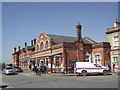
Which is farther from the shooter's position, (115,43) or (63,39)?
(63,39)

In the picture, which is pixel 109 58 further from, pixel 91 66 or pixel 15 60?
pixel 15 60

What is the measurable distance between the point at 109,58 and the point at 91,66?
744 centimetres

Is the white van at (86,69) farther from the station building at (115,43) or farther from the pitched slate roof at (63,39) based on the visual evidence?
the pitched slate roof at (63,39)

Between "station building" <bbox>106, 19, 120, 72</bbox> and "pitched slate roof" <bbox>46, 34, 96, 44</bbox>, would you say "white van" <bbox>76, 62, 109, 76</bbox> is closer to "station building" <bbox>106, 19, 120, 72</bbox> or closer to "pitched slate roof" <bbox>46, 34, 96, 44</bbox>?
"station building" <bbox>106, 19, 120, 72</bbox>

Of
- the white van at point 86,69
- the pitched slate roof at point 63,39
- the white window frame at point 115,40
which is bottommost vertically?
the white van at point 86,69

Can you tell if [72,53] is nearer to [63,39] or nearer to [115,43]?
[115,43]

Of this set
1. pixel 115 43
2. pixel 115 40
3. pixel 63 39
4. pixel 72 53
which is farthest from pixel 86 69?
pixel 63 39

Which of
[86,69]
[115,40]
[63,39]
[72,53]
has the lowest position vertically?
[86,69]

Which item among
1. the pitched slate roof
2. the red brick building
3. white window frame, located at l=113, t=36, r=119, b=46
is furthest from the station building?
the pitched slate roof

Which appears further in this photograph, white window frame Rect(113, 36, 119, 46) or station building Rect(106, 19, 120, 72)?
white window frame Rect(113, 36, 119, 46)

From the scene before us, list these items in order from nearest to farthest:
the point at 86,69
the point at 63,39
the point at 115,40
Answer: the point at 86,69
the point at 115,40
the point at 63,39

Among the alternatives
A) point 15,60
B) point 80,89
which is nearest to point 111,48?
point 80,89

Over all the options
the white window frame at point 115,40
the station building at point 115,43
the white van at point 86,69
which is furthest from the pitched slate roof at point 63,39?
the white van at point 86,69

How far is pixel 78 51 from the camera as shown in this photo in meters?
33.4
